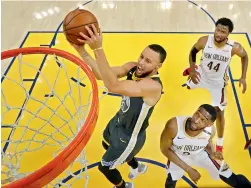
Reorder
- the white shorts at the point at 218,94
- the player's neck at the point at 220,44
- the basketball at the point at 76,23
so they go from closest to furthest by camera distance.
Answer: the basketball at the point at 76,23 < the player's neck at the point at 220,44 < the white shorts at the point at 218,94

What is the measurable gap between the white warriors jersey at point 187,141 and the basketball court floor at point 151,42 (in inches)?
21.4

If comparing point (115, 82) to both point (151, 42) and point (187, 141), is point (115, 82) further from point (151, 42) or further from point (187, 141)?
point (151, 42)

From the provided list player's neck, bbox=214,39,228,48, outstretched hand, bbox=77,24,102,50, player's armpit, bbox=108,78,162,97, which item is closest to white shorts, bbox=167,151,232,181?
player's armpit, bbox=108,78,162,97

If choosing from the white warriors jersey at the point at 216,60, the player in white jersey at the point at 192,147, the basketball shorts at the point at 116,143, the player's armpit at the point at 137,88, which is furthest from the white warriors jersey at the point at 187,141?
the white warriors jersey at the point at 216,60

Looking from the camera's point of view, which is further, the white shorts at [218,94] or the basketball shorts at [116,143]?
the white shorts at [218,94]

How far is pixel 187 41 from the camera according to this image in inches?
191

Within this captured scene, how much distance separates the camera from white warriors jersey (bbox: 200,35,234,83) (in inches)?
131

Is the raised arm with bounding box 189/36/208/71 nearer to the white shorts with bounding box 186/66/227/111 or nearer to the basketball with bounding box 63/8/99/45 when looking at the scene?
the white shorts with bounding box 186/66/227/111

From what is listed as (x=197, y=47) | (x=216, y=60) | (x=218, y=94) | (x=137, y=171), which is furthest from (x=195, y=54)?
(x=137, y=171)

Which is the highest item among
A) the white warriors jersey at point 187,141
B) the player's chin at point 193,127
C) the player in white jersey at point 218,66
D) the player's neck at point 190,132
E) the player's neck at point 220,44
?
the player's neck at point 220,44

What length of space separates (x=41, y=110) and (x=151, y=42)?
1844 mm

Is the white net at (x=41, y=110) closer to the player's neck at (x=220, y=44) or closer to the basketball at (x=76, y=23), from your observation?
the basketball at (x=76, y=23)

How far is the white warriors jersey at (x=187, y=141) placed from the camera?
8.64 feet

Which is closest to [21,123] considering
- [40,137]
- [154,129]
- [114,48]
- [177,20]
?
[40,137]
